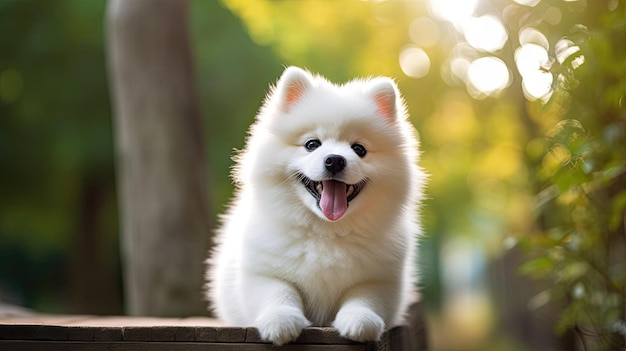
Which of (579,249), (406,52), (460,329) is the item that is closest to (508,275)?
(406,52)

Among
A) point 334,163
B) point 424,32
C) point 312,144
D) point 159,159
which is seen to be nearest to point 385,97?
point 312,144

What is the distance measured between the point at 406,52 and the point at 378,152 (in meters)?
11.5

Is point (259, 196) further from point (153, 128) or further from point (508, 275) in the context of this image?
point (508, 275)

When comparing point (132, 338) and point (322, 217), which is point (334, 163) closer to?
point (322, 217)

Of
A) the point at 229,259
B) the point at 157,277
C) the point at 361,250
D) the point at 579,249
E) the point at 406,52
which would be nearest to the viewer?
the point at 361,250

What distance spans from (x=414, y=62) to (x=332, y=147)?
11800mm

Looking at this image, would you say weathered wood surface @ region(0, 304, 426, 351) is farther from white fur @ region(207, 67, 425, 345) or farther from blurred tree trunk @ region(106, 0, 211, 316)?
blurred tree trunk @ region(106, 0, 211, 316)

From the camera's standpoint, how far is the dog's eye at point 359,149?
3.32m

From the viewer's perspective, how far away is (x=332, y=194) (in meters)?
3.22

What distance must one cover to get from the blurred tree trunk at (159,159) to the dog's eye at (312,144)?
12.3 ft

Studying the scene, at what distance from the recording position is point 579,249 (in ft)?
14.9

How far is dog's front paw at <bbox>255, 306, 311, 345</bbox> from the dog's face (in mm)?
430

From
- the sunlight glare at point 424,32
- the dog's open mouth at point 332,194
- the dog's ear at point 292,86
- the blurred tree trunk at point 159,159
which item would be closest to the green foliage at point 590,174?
the dog's open mouth at point 332,194

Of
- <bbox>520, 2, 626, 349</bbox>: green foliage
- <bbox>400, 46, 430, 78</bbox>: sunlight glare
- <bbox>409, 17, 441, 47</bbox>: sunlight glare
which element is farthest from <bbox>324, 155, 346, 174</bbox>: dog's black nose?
<bbox>400, 46, 430, 78</bbox>: sunlight glare
